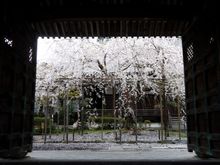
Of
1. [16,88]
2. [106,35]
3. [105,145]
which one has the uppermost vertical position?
[106,35]

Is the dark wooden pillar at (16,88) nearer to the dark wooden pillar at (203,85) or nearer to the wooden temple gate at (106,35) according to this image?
the wooden temple gate at (106,35)

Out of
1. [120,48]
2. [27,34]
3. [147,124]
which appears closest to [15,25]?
[27,34]

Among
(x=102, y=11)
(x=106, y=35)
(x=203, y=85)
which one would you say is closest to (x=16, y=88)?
(x=102, y=11)

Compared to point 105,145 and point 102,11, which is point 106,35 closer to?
point 102,11


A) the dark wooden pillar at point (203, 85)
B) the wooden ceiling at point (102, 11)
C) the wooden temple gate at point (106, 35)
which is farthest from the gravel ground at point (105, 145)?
the wooden ceiling at point (102, 11)

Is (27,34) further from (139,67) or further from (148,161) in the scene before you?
(139,67)

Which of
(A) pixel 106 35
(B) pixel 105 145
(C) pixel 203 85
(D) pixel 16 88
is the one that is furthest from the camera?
(B) pixel 105 145

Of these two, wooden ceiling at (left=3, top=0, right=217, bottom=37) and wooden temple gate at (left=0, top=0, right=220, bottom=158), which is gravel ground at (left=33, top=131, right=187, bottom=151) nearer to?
wooden temple gate at (left=0, top=0, right=220, bottom=158)

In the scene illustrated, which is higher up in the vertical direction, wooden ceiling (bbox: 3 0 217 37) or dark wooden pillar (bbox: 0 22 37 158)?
wooden ceiling (bbox: 3 0 217 37)

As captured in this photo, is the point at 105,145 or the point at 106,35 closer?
the point at 106,35

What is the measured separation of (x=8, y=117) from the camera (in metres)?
5.74

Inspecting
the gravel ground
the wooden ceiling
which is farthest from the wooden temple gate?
the gravel ground

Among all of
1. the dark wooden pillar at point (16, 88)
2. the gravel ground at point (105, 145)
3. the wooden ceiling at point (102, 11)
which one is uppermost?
the wooden ceiling at point (102, 11)

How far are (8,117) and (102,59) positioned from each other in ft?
38.6
